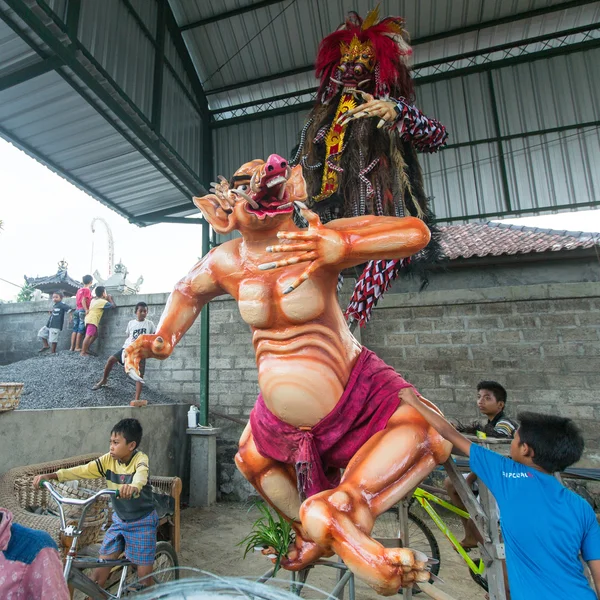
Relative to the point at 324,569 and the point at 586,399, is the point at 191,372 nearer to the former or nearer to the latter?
the point at 324,569

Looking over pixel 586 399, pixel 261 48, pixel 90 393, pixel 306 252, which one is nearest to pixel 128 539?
pixel 306 252

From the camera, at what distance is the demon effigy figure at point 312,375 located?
1.09 meters

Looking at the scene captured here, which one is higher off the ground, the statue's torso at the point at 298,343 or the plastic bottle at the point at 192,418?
the statue's torso at the point at 298,343

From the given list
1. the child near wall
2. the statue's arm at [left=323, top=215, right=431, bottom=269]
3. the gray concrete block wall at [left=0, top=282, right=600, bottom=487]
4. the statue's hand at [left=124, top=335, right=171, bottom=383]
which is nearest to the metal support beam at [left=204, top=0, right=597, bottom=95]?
the gray concrete block wall at [left=0, top=282, right=600, bottom=487]

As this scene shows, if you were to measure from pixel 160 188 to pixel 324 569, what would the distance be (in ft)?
14.9

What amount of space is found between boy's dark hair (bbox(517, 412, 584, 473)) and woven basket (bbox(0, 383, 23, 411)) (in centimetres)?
326

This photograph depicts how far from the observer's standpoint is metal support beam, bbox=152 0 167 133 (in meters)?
4.20

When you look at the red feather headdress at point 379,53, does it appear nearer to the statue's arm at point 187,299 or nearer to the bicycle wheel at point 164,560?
the statue's arm at point 187,299

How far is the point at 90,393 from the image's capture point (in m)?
5.59

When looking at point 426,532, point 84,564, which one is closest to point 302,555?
point 84,564

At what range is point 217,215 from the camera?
1461mm

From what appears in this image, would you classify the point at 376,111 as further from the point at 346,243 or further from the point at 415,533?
the point at 415,533

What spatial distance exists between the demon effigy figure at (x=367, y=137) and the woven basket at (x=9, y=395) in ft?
8.52

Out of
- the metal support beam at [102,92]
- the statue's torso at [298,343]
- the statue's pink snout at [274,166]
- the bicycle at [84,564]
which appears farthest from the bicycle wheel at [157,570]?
the metal support beam at [102,92]
